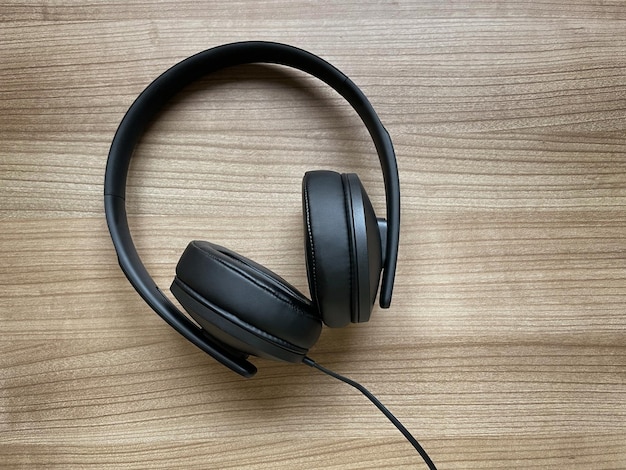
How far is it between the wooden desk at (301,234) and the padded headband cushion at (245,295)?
0.53 ft

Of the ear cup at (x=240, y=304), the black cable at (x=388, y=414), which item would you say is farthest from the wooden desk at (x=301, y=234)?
the ear cup at (x=240, y=304)

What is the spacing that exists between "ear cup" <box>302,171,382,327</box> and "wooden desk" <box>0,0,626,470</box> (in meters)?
0.16

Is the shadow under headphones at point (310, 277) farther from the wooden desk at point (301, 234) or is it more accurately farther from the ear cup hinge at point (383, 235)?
the wooden desk at point (301, 234)

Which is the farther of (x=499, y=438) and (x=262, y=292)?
(x=499, y=438)

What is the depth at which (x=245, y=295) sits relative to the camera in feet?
1.93

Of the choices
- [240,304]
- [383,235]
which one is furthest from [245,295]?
[383,235]

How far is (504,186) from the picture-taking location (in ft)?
2.56

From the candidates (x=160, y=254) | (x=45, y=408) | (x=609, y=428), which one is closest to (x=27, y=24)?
→ (x=160, y=254)

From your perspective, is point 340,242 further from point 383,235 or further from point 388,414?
point 388,414

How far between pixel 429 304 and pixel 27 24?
663mm

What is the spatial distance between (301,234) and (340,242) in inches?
A: 7.6

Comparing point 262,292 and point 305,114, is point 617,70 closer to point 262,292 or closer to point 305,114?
point 305,114

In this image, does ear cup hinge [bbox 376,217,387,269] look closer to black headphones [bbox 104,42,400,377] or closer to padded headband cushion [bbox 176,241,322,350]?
black headphones [bbox 104,42,400,377]

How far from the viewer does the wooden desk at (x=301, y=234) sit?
77 centimetres
